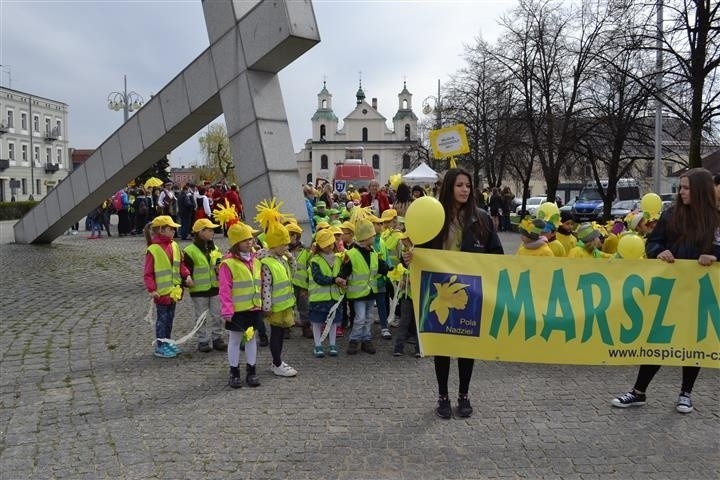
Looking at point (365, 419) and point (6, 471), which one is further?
point (365, 419)

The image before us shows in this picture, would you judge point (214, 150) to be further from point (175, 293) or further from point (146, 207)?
point (175, 293)

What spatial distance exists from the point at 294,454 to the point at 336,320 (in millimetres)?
3210

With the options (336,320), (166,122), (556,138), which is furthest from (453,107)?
(336,320)

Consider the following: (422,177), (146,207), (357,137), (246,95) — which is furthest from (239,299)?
(357,137)

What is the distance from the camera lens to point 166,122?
11.9 meters

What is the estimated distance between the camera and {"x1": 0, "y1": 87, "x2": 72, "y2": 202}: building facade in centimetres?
6981

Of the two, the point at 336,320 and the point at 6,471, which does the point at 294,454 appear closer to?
the point at 6,471

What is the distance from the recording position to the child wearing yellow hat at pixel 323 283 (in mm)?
6984

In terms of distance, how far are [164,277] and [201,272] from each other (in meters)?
0.45

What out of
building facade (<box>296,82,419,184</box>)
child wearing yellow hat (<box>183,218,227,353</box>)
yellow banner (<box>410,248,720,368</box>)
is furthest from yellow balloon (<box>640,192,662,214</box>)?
building facade (<box>296,82,419,184</box>)

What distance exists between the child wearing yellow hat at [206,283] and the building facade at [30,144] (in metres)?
66.7

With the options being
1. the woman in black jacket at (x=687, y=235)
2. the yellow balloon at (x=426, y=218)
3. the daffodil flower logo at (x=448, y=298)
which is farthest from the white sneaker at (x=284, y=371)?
the woman in black jacket at (x=687, y=235)

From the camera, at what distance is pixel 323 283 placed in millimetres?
6969

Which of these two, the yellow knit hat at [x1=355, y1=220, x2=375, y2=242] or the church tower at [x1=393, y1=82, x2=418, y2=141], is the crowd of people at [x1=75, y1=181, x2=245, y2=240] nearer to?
the yellow knit hat at [x1=355, y1=220, x2=375, y2=242]
